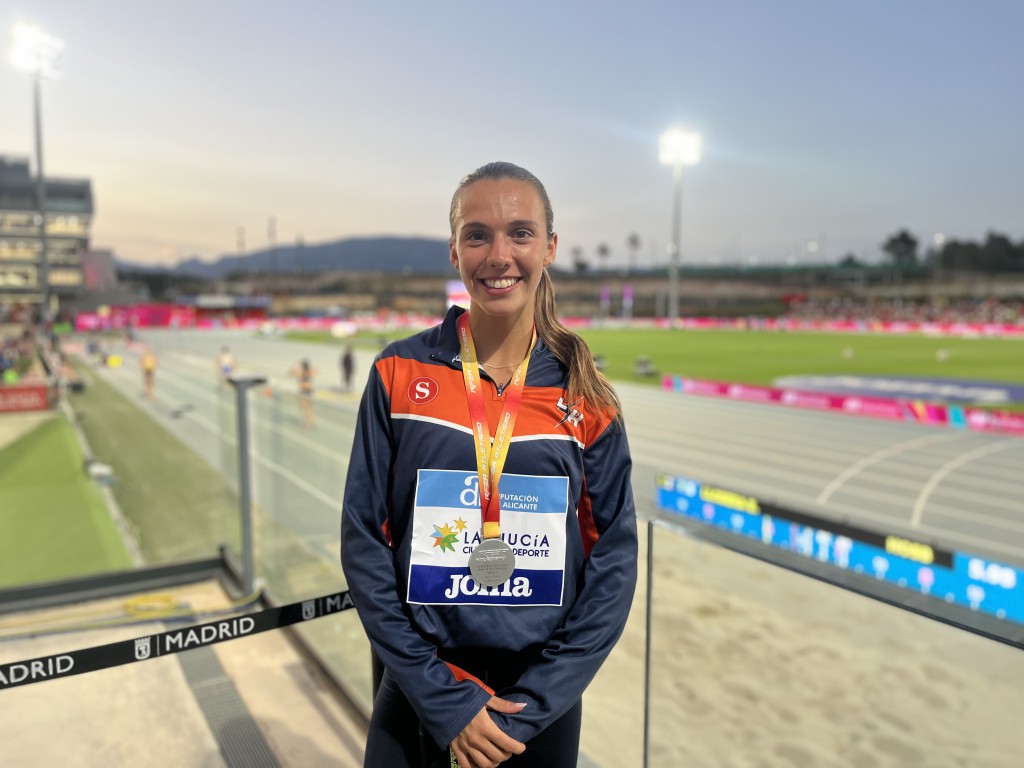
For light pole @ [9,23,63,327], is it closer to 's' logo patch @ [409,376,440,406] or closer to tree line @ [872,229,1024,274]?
's' logo patch @ [409,376,440,406]

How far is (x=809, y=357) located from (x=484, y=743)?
4043 centimetres

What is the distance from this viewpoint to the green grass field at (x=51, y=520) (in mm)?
8234

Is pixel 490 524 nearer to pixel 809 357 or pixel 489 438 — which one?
pixel 489 438

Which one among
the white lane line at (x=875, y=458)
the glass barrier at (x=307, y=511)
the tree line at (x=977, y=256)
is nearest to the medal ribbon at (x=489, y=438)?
the glass barrier at (x=307, y=511)

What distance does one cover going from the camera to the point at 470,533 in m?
1.61

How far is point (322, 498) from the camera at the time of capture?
17.5 feet

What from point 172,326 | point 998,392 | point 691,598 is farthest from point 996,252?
point 691,598

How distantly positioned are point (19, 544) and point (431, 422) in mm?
9665

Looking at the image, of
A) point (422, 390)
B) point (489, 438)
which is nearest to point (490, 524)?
point (489, 438)

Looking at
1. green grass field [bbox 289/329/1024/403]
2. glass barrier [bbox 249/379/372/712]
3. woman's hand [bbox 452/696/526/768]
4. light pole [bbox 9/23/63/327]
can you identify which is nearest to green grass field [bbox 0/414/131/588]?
glass barrier [bbox 249/379/372/712]

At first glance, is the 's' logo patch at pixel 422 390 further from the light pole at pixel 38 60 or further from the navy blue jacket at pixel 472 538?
the light pole at pixel 38 60

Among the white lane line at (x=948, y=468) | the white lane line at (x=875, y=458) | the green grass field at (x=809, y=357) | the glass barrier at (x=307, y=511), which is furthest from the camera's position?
the green grass field at (x=809, y=357)

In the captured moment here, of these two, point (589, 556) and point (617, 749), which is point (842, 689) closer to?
point (617, 749)

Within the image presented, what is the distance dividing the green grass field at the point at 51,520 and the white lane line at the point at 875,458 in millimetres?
11062
